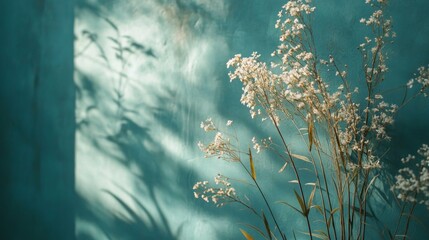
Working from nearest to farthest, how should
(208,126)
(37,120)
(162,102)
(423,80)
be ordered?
1. (423,80)
2. (208,126)
3. (162,102)
4. (37,120)

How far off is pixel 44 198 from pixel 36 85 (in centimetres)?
67

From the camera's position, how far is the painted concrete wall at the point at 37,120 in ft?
10.6

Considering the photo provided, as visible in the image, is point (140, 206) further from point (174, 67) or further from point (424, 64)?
point (424, 64)

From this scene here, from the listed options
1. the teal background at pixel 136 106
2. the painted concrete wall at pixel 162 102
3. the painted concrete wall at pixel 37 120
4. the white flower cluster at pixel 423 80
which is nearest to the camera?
the white flower cluster at pixel 423 80

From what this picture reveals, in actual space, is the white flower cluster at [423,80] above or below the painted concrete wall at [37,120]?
below

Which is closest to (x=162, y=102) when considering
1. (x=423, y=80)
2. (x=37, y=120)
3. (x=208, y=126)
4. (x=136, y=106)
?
(x=136, y=106)

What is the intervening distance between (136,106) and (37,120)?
73 centimetres

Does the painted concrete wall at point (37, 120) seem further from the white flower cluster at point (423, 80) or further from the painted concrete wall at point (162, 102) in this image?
the white flower cluster at point (423, 80)

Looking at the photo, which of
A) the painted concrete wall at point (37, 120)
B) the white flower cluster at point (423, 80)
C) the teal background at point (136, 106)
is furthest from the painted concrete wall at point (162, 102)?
the white flower cluster at point (423, 80)

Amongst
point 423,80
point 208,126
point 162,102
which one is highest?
point 162,102

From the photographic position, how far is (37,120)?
331 centimetres

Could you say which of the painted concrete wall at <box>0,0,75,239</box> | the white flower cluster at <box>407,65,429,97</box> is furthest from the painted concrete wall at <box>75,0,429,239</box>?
the white flower cluster at <box>407,65,429,97</box>

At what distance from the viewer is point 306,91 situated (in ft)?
6.46

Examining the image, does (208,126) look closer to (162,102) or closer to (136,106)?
(162,102)
